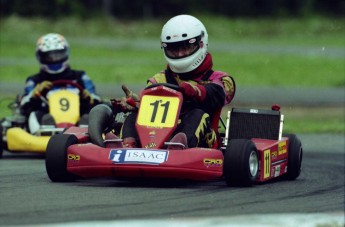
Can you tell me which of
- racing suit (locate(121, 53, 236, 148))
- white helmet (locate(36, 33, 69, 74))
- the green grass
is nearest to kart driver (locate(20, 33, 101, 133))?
white helmet (locate(36, 33, 69, 74))

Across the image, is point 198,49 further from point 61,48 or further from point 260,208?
point 61,48

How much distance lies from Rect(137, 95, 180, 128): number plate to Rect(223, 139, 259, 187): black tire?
23.0 inches

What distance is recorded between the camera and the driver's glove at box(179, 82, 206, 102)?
8992mm

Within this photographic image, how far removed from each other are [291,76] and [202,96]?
19.4 meters

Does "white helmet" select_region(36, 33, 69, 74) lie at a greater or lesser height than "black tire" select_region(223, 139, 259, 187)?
greater

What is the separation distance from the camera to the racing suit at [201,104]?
889cm

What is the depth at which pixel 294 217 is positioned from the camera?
6.40 meters

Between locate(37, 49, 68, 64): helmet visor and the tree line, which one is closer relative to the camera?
locate(37, 49, 68, 64): helmet visor

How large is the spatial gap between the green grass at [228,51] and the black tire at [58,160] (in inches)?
309

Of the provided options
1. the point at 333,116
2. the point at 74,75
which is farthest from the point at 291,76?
the point at 74,75

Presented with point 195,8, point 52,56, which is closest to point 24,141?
point 52,56

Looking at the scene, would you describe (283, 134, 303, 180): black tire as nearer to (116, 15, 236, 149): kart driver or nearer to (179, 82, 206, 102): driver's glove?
(116, 15, 236, 149): kart driver

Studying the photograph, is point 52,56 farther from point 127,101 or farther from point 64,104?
point 127,101

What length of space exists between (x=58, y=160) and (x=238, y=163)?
146cm
